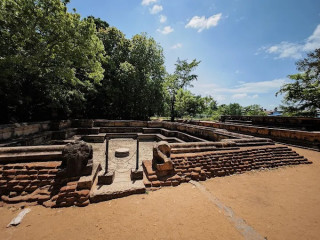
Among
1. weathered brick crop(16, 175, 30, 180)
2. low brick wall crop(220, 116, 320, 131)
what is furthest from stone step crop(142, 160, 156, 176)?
low brick wall crop(220, 116, 320, 131)

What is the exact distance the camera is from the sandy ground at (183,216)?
227cm

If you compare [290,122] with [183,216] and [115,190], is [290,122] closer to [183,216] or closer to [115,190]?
[183,216]

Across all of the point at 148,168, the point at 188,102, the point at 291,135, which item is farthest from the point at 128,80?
the point at 291,135

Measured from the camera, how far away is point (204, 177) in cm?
414

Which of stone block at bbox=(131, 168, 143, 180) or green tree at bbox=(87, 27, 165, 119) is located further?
green tree at bbox=(87, 27, 165, 119)

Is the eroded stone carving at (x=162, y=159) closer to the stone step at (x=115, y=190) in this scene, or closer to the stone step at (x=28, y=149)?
the stone step at (x=115, y=190)

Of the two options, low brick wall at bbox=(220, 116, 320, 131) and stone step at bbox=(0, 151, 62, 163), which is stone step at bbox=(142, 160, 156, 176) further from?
low brick wall at bbox=(220, 116, 320, 131)

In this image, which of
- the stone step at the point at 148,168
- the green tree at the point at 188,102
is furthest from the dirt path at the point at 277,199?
the green tree at the point at 188,102

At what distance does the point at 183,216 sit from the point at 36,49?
30.3 ft

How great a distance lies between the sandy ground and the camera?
227cm

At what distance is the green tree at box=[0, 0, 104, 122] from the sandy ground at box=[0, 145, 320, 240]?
7.10m

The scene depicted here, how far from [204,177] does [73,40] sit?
927cm

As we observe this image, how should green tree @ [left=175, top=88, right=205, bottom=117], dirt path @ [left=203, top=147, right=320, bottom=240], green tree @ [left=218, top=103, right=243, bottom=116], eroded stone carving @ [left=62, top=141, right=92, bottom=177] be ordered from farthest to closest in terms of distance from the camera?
green tree @ [left=218, top=103, right=243, bottom=116]
green tree @ [left=175, top=88, right=205, bottom=117]
eroded stone carving @ [left=62, top=141, right=92, bottom=177]
dirt path @ [left=203, top=147, right=320, bottom=240]

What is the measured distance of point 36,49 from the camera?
6.85 meters
